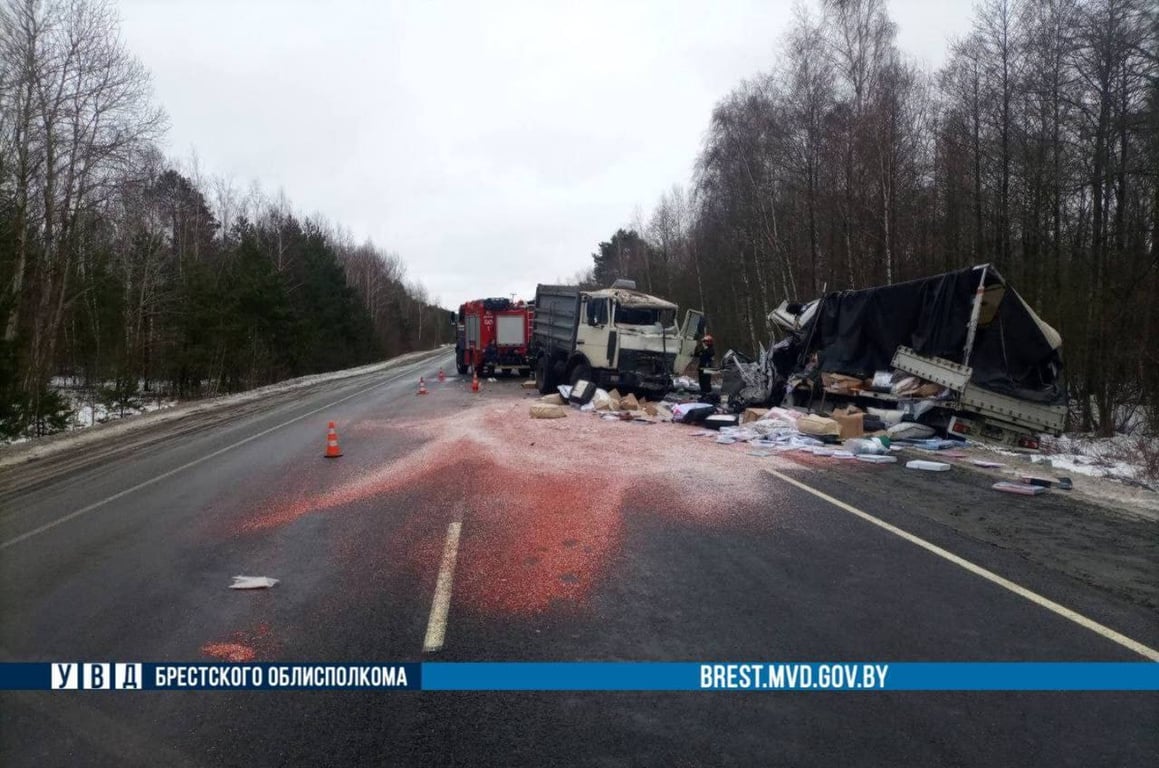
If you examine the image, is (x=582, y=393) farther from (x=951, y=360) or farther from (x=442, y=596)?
(x=442, y=596)

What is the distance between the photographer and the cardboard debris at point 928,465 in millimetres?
9695

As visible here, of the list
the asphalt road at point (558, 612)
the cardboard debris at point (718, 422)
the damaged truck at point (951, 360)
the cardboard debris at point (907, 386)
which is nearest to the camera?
the asphalt road at point (558, 612)

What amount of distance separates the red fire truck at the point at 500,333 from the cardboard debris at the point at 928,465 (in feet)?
60.6

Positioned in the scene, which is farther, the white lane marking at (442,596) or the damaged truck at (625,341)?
the damaged truck at (625,341)

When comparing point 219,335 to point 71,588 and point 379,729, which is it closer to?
point 71,588

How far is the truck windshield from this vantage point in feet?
59.0

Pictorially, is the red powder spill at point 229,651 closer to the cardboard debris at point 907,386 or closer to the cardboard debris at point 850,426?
the cardboard debris at point 850,426

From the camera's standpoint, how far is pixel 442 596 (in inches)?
187

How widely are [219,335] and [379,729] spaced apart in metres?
28.3

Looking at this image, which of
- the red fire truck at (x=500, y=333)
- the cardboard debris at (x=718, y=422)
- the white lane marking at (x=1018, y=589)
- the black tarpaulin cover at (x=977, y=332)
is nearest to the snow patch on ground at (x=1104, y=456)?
the black tarpaulin cover at (x=977, y=332)

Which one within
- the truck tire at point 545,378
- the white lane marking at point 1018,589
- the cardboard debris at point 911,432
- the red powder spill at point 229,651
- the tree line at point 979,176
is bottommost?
the red powder spill at point 229,651

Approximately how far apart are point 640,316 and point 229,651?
1497 cm

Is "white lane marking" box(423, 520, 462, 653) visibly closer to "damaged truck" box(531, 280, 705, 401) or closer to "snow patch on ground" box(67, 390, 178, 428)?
"damaged truck" box(531, 280, 705, 401)

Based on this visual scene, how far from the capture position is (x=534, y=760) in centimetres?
296
